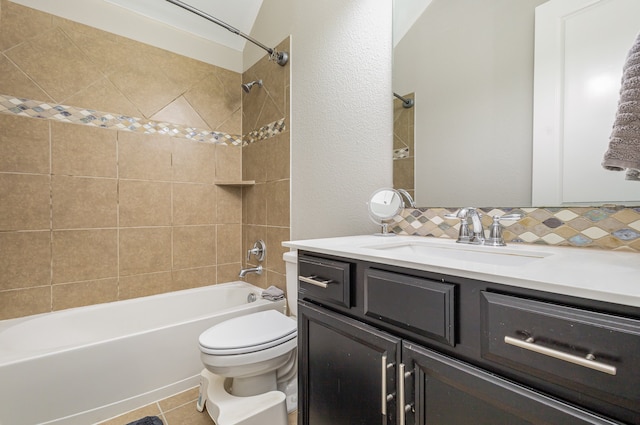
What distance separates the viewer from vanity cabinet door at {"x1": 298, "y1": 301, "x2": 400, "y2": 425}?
75 centimetres

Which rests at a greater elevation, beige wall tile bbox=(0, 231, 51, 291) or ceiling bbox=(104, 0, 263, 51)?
ceiling bbox=(104, 0, 263, 51)

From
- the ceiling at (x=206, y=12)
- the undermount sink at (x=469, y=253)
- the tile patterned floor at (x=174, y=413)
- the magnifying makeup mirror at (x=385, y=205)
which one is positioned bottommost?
the tile patterned floor at (x=174, y=413)

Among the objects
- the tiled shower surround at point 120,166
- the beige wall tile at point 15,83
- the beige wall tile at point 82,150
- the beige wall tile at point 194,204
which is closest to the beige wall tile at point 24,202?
the tiled shower surround at point 120,166

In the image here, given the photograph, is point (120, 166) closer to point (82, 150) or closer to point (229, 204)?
point (82, 150)

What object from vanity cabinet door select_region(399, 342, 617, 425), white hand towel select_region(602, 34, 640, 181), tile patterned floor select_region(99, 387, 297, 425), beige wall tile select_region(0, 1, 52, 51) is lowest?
tile patterned floor select_region(99, 387, 297, 425)

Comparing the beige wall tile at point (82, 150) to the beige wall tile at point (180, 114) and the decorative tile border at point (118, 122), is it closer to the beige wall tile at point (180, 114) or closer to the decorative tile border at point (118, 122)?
the decorative tile border at point (118, 122)

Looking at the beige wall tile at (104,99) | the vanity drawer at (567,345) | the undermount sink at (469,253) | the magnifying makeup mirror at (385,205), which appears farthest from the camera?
the beige wall tile at (104,99)

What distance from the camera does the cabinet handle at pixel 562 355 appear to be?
434 millimetres

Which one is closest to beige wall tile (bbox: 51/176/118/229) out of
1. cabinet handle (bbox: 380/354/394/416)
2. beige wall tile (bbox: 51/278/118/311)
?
beige wall tile (bbox: 51/278/118/311)

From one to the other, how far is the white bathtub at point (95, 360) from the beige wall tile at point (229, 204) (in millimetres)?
760

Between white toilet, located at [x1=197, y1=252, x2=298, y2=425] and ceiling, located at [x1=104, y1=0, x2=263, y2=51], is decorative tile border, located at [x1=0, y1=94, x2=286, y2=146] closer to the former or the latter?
ceiling, located at [x1=104, y1=0, x2=263, y2=51]

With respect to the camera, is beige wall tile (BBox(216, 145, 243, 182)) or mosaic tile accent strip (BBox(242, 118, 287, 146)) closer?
mosaic tile accent strip (BBox(242, 118, 287, 146))

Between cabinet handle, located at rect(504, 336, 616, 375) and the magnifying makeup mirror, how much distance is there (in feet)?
2.80

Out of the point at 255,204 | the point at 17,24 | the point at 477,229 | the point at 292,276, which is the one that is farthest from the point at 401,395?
the point at 17,24
